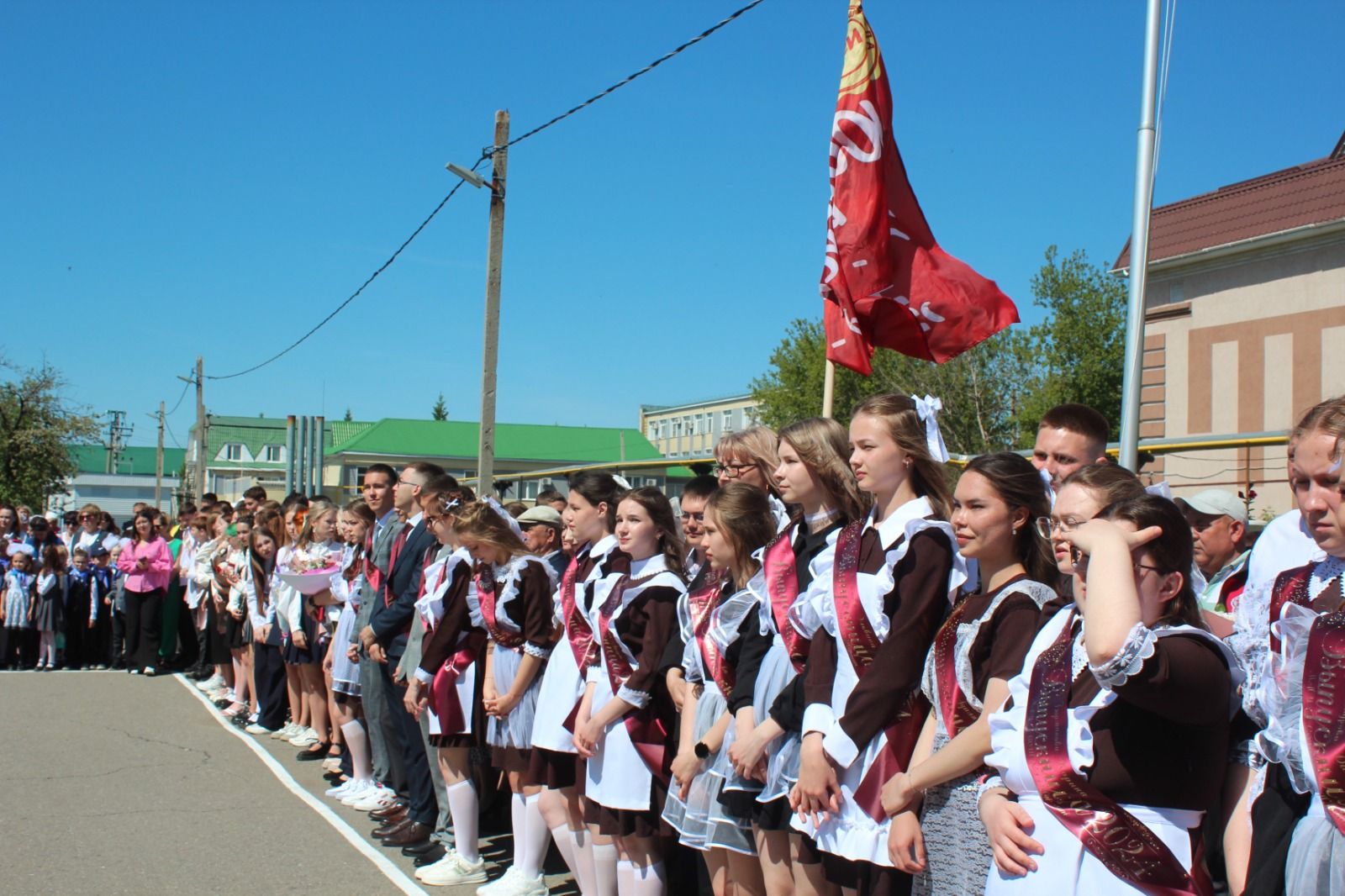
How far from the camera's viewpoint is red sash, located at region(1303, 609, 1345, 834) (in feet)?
7.57

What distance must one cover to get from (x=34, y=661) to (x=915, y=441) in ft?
51.4

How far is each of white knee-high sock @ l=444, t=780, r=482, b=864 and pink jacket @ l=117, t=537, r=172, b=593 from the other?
33.5 ft

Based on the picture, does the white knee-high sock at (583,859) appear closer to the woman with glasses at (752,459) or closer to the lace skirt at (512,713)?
the lace skirt at (512,713)

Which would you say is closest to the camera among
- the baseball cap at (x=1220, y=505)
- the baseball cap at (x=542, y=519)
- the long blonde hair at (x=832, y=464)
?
the long blonde hair at (x=832, y=464)

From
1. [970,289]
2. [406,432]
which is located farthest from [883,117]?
[406,432]

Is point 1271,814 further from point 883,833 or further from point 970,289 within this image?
point 970,289

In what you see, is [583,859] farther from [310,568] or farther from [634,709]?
[310,568]

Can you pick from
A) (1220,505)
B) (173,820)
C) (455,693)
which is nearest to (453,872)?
(455,693)

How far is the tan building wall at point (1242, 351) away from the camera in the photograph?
20359mm

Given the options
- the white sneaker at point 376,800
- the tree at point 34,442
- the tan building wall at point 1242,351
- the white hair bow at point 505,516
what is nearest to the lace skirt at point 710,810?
the white hair bow at point 505,516

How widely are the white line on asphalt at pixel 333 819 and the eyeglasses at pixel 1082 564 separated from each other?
14.1 ft

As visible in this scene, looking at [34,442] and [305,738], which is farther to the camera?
[34,442]

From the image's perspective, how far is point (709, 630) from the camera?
14.3 feet

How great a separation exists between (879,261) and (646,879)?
347cm
